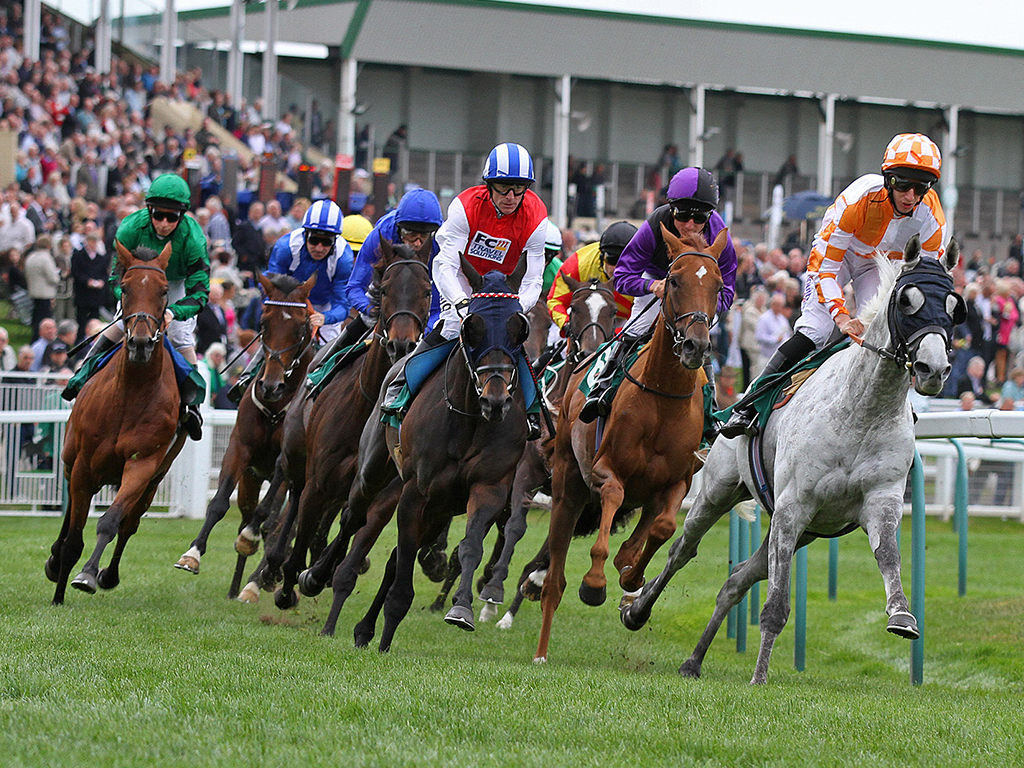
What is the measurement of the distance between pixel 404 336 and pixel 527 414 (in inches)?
34.9

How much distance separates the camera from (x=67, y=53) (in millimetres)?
23375

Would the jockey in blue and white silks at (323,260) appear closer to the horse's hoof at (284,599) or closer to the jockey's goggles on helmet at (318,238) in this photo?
the jockey's goggles on helmet at (318,238)

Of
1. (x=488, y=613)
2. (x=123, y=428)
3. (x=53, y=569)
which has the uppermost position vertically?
(x=123, y=428)

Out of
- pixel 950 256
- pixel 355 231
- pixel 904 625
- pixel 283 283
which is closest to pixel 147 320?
pixel 283 283

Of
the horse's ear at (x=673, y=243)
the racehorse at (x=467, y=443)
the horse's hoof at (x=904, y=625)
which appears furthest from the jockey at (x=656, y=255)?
the horse's hoof at (x=904, y=625)

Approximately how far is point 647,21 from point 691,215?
100 ft

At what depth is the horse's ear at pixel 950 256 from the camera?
6.27 meters

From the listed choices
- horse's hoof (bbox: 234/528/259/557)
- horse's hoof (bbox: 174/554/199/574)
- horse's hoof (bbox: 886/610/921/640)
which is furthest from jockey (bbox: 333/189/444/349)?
horse's hoof (bbox: 886/610/921/640)

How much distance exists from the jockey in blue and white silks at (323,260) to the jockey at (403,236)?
0.87m

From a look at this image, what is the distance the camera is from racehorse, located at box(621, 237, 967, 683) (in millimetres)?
6098

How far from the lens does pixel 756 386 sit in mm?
7574

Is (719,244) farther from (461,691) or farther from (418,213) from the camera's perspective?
(461,691)

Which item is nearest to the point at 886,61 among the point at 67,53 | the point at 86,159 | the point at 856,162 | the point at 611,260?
the point at 856,162

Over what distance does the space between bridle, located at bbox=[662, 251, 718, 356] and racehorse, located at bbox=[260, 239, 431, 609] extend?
147cm
